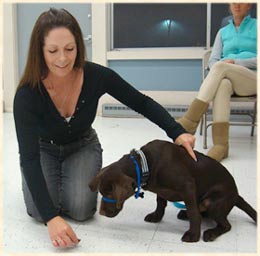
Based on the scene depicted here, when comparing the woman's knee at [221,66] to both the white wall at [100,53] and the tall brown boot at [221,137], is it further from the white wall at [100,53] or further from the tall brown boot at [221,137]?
the white wall at [100,53]

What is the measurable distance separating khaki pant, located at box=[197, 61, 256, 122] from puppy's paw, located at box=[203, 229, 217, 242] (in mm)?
1239

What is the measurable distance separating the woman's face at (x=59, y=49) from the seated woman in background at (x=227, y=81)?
4.25ft

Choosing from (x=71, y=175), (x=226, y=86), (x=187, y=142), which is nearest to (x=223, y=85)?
(x=226, y=86)

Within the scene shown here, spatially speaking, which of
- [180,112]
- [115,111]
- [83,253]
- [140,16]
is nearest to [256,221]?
[83,253]

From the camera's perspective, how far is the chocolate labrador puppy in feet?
4.49

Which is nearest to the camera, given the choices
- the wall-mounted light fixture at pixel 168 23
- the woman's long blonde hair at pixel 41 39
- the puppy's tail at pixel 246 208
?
the woman's long blonde hair at pixel 41 39

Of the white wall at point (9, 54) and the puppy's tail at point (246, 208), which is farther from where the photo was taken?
the white wall at point (9, 54)

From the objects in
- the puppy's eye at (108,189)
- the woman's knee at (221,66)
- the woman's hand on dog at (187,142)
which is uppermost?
the woman's knee at (221,66)

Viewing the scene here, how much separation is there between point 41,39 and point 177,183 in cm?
73

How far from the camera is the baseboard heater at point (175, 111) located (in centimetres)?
393

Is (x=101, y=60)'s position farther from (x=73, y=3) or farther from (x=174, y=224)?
(x=174, y=224)

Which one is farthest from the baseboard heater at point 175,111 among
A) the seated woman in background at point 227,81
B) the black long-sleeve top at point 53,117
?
the black long-sleeve top at point 53,117

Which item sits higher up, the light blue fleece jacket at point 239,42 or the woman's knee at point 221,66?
the light blue fleece jacket at point 239,42

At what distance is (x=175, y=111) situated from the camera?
4164mm
